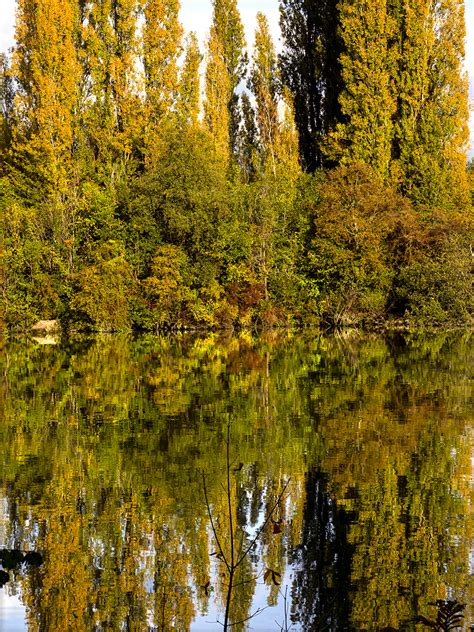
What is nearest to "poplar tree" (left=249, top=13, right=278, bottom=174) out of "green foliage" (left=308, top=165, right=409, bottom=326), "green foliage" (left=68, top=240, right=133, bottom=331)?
"green foliage" (left=308, top=165, right=409, bottom=326)

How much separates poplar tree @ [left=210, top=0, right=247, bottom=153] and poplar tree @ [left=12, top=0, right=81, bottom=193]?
10.4m

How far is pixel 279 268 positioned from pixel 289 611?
2903cm

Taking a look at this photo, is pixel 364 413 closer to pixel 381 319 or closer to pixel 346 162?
pixel 381 319

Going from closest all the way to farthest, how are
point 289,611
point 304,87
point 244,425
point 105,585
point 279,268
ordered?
1. point 289,611
2. point 105,585
3. point 244,425
4. point 279,268
5. point 304,87

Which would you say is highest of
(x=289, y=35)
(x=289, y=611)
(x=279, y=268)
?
(x=289, y=35)

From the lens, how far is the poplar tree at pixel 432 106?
3509cm

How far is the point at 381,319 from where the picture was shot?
109 feet

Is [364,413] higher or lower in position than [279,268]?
lower

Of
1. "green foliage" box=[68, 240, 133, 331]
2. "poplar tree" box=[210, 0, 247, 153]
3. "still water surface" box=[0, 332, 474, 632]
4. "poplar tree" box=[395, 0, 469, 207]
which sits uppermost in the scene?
"poplar tree" box=[210, 0, 247, 153]

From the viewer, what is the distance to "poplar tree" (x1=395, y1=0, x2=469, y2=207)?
3509 cm

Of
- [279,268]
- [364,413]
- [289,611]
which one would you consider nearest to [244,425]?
[364,413]

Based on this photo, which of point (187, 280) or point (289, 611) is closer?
point (289, 611)

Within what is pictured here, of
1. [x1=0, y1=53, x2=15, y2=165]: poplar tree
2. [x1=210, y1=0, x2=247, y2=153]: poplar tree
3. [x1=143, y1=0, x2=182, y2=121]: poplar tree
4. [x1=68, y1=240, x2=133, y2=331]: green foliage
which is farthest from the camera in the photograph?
[x1=210, y1=0, x2=247, y2=153]: poplar tree

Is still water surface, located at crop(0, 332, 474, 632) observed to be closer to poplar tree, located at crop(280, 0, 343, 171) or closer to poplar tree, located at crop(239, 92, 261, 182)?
poplar tree, located at crop(280, 0, 343, 171)
